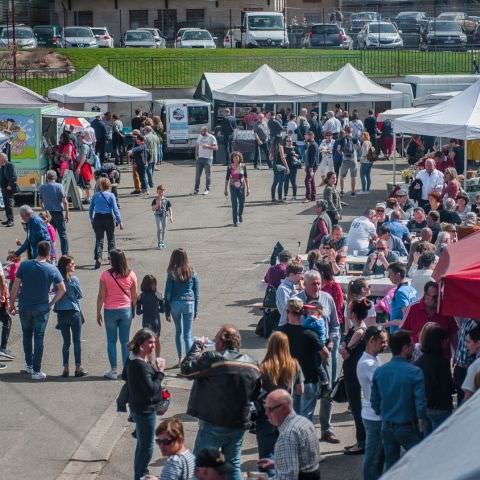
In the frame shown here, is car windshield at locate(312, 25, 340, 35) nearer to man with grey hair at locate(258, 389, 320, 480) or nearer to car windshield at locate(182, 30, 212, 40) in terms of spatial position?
car windshield at locate(182, 30, 212, 40)

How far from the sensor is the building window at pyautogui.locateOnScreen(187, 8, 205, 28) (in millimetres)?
61531

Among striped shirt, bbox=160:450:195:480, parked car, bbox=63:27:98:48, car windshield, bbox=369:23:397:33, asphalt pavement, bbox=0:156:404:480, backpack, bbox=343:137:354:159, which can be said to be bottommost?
asphalt pavement, bbox=0:156:404:480

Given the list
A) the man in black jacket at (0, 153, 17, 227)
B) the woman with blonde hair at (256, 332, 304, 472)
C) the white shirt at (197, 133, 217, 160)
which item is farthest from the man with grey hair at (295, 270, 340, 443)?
the white shirt at (197, 133, 217, 160)

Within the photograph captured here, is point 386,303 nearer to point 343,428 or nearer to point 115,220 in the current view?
point 343,428

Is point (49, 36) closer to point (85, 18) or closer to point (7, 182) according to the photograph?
point (85, 18)

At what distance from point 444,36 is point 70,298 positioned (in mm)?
43276

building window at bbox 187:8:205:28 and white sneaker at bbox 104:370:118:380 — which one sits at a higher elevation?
building window at bbox 187:8:205:28

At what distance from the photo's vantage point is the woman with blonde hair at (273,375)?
28.0ft

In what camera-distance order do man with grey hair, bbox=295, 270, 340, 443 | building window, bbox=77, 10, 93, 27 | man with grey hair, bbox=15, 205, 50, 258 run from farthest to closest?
building window, bbox=77, 10, 93, 27 < man with grey hair, bbox=15, 205, 50, 258 < man with grey hair, bbox=295, 270, 340, 443

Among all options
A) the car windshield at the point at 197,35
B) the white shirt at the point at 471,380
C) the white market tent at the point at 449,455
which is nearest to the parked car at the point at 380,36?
the car windshield at the point at 197,35

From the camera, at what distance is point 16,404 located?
11.9m

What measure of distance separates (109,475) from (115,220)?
9745 mm

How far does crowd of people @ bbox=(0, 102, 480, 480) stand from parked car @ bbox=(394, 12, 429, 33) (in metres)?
41.0

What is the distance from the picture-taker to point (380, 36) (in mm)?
52750
